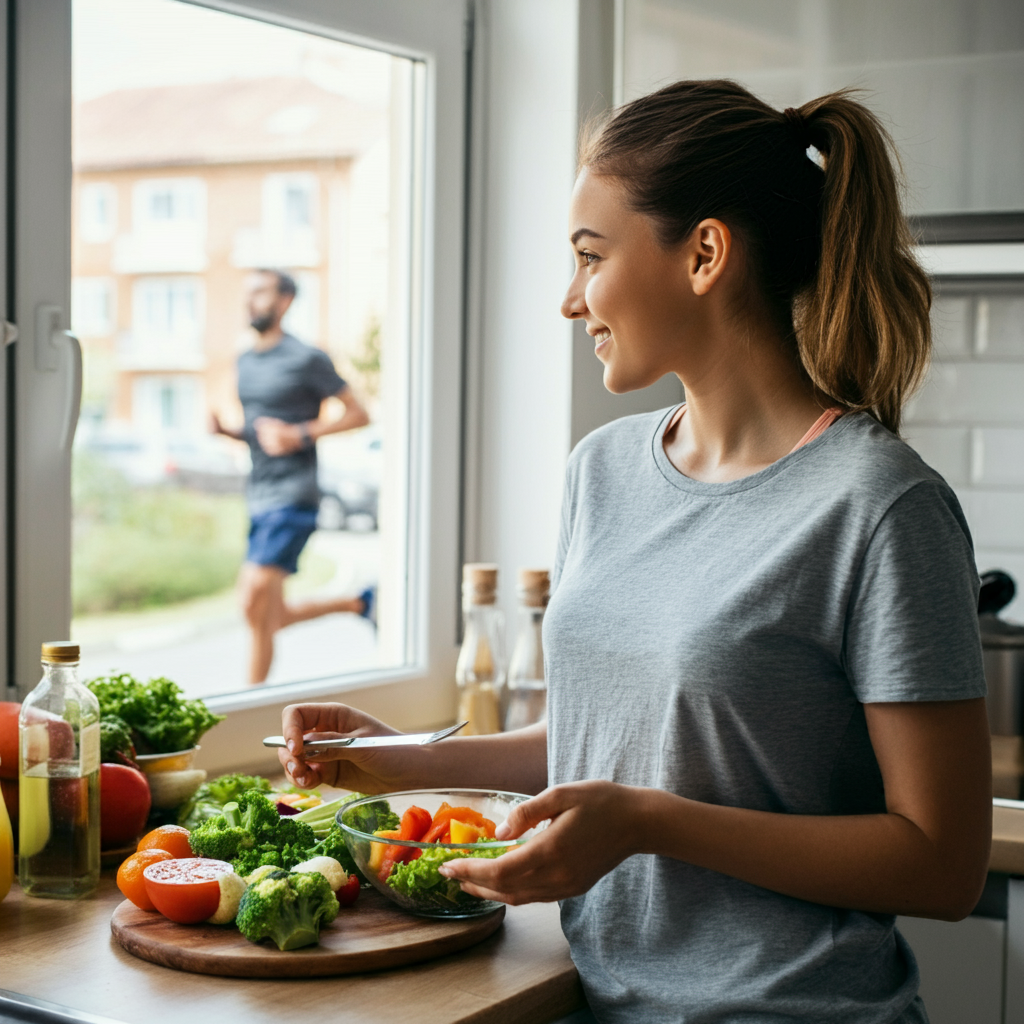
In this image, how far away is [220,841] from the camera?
3.87 feet

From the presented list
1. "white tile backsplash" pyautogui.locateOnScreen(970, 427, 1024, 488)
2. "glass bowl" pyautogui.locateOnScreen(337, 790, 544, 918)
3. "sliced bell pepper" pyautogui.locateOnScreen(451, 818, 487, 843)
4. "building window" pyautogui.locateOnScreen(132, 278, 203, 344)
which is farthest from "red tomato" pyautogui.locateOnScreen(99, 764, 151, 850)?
"building window" pyautogui.locateOnScreen(132, 278, 203, 344)

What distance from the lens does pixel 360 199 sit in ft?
17.8

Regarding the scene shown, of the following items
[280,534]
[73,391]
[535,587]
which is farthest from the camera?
[280,534]

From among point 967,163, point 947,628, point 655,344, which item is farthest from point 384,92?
point 947,628

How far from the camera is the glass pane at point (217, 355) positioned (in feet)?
13.6

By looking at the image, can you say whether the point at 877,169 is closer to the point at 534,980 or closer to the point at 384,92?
the point at 534,980

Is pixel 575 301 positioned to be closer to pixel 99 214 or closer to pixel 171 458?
pixel 171 458

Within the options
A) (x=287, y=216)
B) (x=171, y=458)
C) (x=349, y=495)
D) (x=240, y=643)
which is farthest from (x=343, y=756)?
(x=287, y=216)

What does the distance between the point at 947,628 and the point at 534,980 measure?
1.47 feet

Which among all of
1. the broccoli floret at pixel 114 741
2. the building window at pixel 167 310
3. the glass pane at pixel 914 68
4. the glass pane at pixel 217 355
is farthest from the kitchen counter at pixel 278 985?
the building window at pixel 167 310

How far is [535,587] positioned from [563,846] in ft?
3.13

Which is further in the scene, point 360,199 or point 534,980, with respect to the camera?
point 360,199

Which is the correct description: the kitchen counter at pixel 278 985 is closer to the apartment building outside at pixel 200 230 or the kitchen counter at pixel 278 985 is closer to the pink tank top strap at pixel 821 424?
the pink tank top strap at pixel 821 424

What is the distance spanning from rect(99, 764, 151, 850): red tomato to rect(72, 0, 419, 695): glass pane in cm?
256
